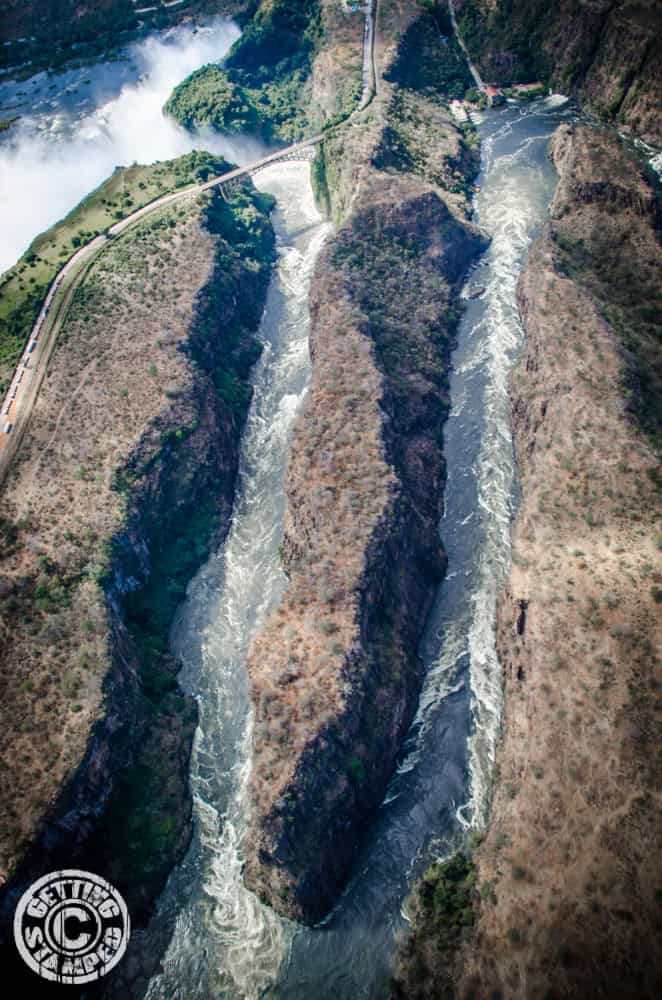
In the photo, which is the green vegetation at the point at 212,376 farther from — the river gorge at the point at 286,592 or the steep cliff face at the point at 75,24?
the steep cliff face at the point at 75,24

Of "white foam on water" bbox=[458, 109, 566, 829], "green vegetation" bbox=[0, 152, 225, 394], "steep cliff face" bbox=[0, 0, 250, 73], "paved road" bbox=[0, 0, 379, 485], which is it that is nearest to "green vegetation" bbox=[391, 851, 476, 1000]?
"white foam on water" bbox=[458, 109, 566, 829]

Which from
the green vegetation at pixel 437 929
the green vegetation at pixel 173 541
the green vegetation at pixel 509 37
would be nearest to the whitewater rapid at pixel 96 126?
the green vegetation at pixel 173 541

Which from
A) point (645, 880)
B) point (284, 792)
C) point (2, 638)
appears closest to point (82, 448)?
point (2, 638)

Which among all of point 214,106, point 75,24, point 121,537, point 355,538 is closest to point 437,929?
point 355,538

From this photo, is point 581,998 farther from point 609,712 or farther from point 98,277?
point 98,277

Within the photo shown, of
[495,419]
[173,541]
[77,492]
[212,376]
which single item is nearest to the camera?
[77,492]

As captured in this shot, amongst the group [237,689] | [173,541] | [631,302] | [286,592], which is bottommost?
[237,689]

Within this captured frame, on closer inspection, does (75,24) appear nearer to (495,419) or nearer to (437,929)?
(495,419)

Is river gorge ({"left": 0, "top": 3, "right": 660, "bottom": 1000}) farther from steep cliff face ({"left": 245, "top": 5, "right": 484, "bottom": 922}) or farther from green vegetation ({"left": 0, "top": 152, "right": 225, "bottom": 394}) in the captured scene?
green vegetation ({"left": 0, "top": 152, "right": 225, "bottom": 394})
